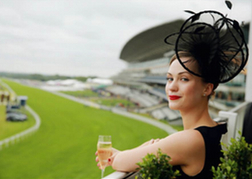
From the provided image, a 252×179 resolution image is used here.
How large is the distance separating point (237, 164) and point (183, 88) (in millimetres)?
218

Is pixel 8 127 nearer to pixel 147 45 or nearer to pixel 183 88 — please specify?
pixel 147 45

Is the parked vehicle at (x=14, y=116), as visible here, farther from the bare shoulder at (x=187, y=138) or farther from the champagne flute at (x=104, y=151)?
the bare shoulder at (x=187, y=138)

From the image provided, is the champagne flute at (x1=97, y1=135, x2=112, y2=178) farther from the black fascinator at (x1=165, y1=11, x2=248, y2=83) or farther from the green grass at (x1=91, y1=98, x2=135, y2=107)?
the green grass at (x1=91, y1=98, x2=135, y2=107)

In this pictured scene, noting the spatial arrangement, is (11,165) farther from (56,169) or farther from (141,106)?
(141,106)

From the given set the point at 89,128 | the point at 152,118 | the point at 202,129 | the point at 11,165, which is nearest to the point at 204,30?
the point at 202,129

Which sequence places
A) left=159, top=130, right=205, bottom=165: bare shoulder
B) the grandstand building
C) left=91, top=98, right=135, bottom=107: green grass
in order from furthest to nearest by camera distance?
left=91, top=98, right=135, bottom=107: green grass < the grandstand building < left=159, top=130, right=205, bottom=165: bare shoulder

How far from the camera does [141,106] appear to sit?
16.1 m

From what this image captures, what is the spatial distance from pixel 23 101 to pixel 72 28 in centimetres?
1019

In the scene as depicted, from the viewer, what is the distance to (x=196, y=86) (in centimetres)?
64

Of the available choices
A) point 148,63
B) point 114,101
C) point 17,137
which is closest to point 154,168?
point 148,63

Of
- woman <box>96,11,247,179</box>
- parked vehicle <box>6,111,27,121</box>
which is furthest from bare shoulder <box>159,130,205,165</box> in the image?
parked vehicle <box>6,111,27,121</box>

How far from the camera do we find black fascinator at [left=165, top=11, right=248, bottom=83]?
2.01 feet

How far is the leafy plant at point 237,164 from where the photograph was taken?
0.46m

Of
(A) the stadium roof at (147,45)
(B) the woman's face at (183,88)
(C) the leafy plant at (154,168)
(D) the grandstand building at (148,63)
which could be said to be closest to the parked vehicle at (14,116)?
(D) the grandstand building at (148,63)
